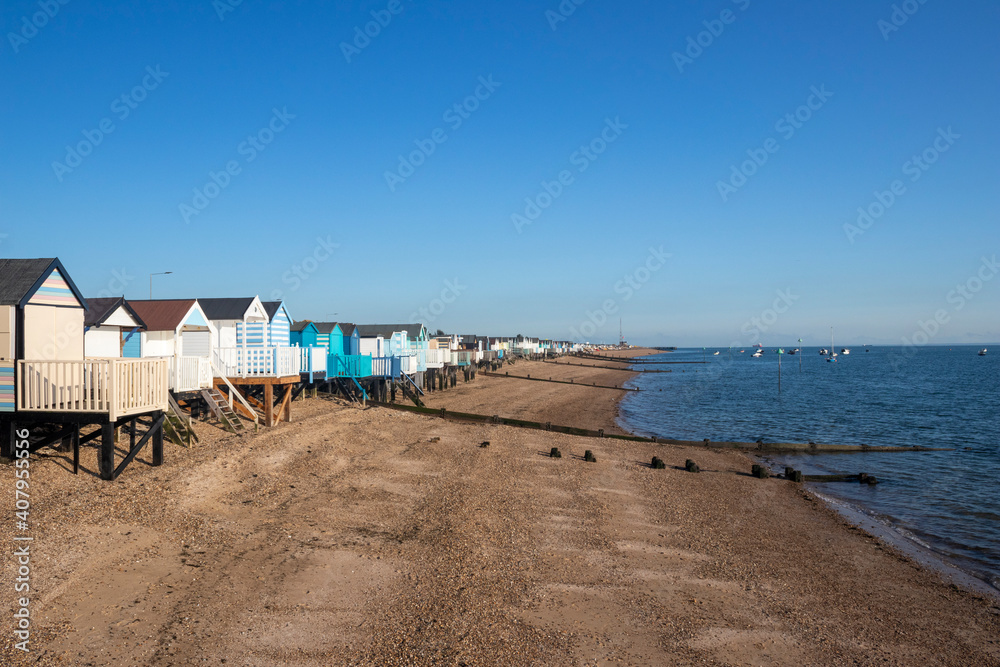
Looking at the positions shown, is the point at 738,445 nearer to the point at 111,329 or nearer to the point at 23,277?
the point at 111,329

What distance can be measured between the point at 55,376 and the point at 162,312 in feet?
31.5

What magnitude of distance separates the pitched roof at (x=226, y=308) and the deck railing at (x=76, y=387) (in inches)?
427

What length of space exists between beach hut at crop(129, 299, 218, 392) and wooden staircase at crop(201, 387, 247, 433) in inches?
16.1

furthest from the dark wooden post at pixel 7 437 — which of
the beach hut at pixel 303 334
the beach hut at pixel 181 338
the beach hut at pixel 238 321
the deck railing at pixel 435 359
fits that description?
the deck railing at pixel 435 359

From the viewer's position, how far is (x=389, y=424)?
2516 centimetres

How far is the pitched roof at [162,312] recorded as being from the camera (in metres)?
21.1

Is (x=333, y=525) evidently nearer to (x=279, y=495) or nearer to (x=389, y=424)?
(x=279, y=495)

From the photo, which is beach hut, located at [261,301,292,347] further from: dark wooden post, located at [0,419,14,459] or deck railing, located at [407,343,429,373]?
deck railing, located at [407,343,429,373]

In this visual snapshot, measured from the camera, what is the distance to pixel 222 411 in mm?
20656

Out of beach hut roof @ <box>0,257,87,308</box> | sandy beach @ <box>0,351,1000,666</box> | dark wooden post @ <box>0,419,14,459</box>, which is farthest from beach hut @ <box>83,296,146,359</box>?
dark wooden post @ <box>0,419,14,459</box>

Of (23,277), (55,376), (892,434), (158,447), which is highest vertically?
(23,277)

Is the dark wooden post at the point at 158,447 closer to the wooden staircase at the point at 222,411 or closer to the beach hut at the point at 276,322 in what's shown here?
the wooden staircase at the point at 222,411

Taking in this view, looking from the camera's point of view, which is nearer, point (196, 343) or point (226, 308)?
point (196, 343)

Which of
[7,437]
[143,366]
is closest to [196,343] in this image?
[143,366]
